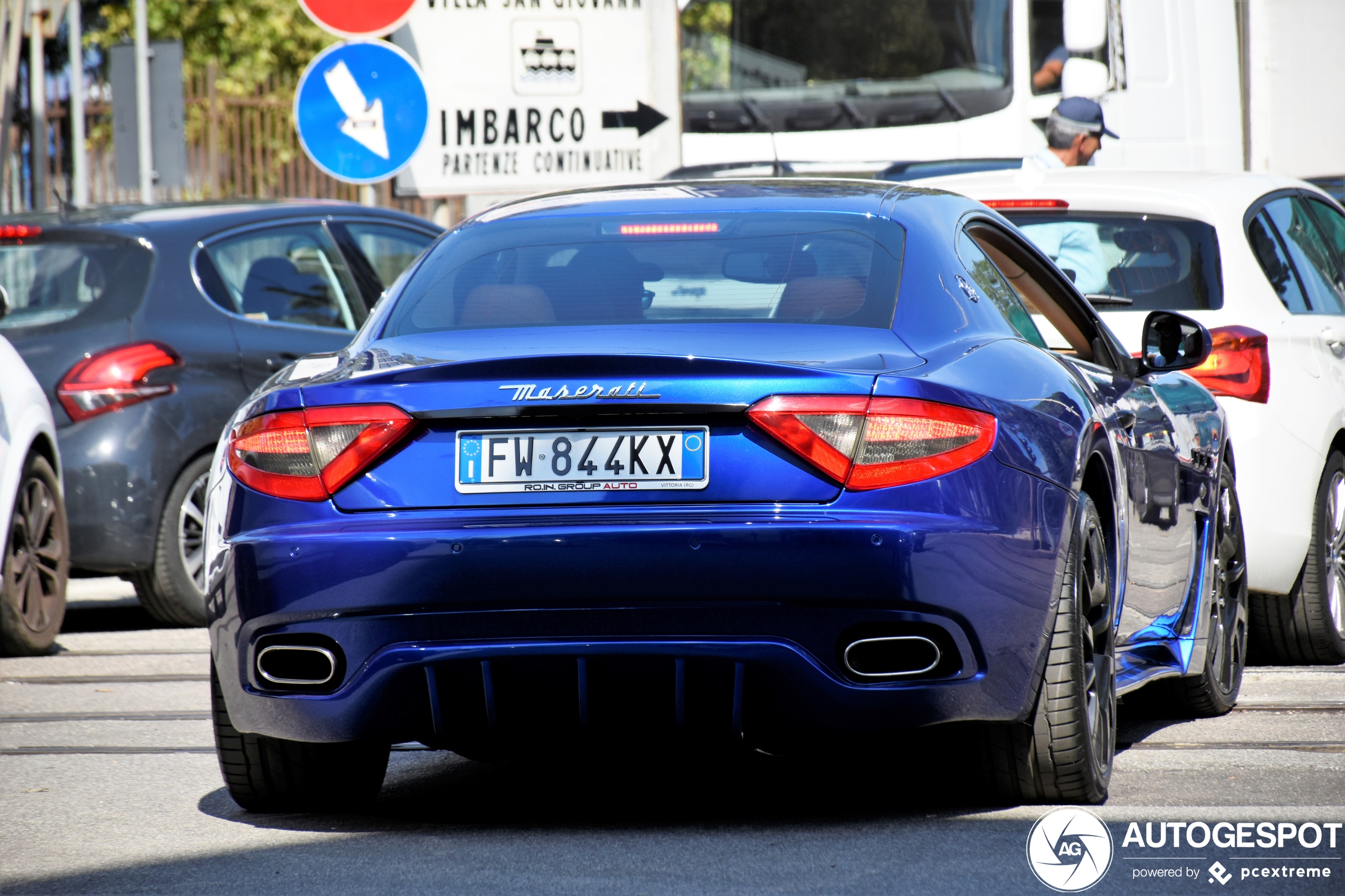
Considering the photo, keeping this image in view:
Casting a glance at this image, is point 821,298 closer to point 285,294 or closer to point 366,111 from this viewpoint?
point 285,294

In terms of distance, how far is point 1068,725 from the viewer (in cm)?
461

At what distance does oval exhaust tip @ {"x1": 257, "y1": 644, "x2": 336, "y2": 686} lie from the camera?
14.6 feet

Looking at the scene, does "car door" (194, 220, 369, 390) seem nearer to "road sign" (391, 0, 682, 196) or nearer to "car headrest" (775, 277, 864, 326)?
"road sign" (391, 0, 682, 196)

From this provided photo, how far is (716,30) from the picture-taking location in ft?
42.5

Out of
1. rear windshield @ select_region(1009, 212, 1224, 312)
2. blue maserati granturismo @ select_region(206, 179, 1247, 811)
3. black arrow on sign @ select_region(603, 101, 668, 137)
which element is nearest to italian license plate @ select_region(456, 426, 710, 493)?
blue maserati granturismo @ select_region(206, 179, 1247, 811)

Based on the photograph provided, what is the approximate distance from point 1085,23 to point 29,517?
6750 millimetres

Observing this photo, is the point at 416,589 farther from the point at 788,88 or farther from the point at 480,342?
the point at 788,88

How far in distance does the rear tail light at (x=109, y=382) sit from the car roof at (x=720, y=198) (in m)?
3.33

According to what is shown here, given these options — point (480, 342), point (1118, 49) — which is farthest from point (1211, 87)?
point (480, 342)

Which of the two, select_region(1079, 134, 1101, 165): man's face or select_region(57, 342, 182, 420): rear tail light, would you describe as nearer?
select_region(57, 342, 182, 420): rear tail light

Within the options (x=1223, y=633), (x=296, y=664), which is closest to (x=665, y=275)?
(x=296, y=664)

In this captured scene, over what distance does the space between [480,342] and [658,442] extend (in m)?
0.54

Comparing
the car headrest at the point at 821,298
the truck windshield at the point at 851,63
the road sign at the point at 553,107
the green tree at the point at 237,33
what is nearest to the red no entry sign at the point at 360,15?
the road sign at the point at 553,107

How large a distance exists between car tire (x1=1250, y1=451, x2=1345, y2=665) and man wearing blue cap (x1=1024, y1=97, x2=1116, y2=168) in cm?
400
